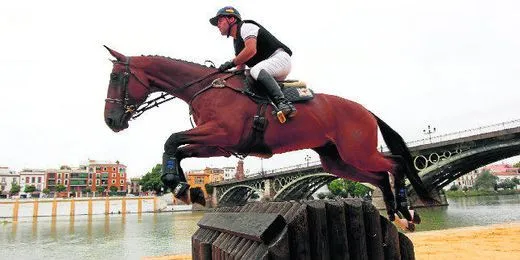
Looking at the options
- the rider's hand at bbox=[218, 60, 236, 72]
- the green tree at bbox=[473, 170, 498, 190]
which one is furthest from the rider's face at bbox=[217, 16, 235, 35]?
the green tree at bbox=[473, 170, 498, 190]

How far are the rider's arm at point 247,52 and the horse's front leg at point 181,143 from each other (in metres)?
0.75

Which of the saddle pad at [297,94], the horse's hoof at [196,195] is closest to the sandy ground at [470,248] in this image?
the saddle pad at [297,94]

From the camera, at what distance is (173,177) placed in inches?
136

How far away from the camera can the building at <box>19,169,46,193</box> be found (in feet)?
395

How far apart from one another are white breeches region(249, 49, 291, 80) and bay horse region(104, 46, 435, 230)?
0.77 ft

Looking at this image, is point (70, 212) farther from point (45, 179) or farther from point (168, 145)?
point (168, 145)

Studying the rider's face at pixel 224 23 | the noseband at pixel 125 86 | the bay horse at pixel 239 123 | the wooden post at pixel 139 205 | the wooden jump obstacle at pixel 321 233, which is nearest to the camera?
the wooden jump obstacle at pixel 321 233

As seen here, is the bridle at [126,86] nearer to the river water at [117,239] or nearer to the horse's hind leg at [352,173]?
the horse's hind leg at [352,173]

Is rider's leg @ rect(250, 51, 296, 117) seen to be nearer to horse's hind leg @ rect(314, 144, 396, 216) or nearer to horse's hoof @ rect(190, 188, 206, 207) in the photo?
horse's hind leg @ rect(314, 144, 396, 216)

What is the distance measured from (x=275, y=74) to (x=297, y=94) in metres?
0.32

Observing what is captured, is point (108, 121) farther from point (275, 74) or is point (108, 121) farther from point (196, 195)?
point (275, 74)

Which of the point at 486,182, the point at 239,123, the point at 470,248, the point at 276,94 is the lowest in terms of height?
the point at 486,182

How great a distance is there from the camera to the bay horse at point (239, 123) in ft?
12.2

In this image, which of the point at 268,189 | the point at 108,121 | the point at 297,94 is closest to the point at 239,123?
the point at 297,94
